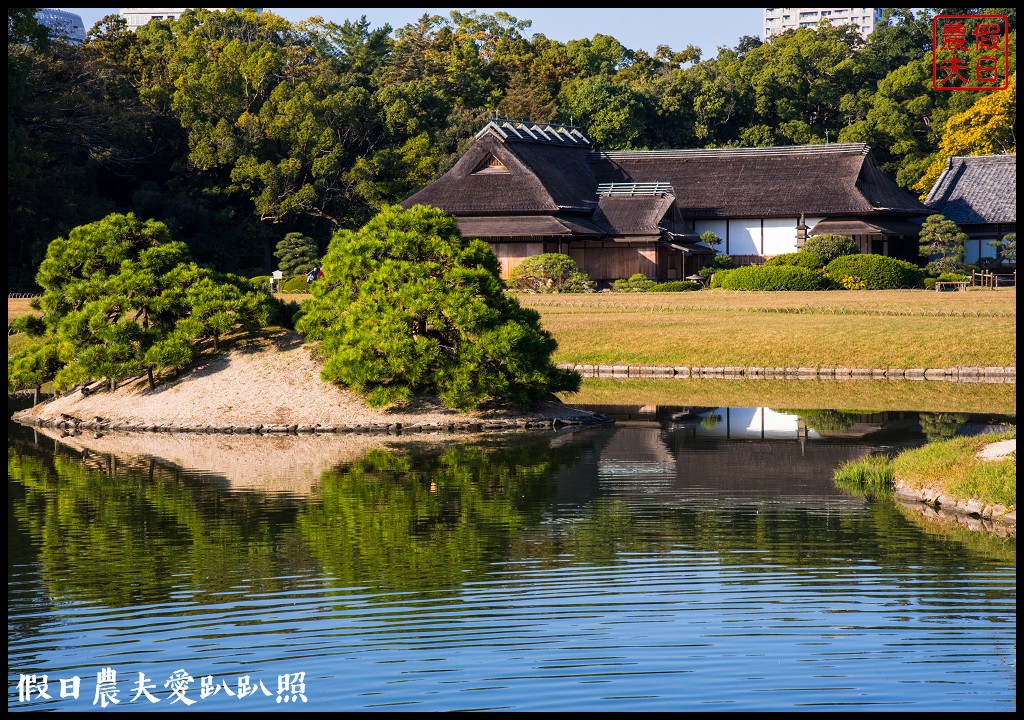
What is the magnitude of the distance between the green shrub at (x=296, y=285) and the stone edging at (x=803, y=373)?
1491 centimetres

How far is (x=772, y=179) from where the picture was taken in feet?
178

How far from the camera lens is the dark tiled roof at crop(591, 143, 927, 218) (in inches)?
2062

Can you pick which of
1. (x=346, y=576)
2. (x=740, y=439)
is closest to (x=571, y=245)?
(x=740, y=439)

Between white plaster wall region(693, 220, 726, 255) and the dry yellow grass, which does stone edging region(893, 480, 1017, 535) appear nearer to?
the dry yellow grass

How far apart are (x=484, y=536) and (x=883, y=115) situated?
5331 centimetres

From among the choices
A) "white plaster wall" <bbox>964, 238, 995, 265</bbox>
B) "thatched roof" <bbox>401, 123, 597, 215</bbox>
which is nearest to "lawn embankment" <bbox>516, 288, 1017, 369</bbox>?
"thatched roof" <bbox>401, 123, 597, 215</bbox>

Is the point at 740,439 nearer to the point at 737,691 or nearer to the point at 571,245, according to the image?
the point at 737,691

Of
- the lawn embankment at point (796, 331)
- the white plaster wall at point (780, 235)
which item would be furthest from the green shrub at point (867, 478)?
the white plaster wall at point (780, 235)

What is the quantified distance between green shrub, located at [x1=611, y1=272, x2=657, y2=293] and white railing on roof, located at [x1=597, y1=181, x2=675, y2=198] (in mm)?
5944

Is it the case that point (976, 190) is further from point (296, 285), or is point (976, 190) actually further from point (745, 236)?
point (296, 285)

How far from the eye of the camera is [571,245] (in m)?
50.3

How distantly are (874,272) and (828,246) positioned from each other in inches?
130

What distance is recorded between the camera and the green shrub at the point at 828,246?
47.0m

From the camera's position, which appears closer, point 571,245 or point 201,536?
point 201,536
